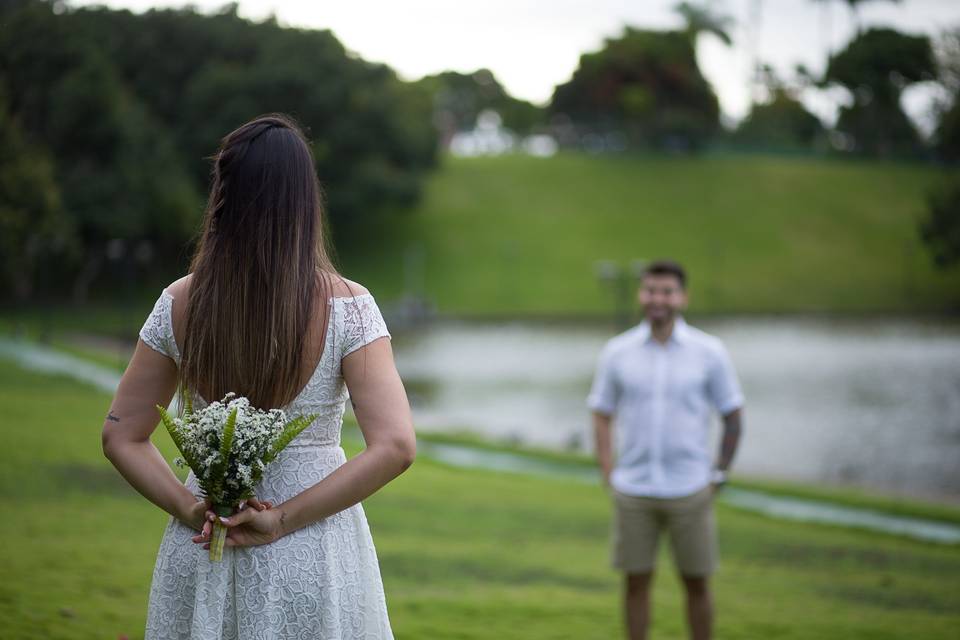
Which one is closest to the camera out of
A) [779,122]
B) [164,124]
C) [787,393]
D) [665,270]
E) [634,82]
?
[665,270]

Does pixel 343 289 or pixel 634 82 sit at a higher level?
pixel 634 82

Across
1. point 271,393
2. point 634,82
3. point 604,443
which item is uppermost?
point 634,82

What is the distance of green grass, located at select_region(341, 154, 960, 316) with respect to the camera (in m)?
52.2

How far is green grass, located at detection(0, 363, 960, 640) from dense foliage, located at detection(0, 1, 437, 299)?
45.4 feet

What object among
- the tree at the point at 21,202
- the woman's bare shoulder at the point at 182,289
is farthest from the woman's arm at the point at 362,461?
the tree at the point at 21,202

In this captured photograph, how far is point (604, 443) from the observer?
616 centimetres

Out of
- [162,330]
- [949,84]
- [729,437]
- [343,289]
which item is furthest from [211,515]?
[949,84]

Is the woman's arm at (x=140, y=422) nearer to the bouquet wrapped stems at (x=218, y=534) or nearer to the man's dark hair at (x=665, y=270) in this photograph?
the bouquet wrapped stems at (x=218, y=534)

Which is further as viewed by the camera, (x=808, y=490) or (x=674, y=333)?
(x=808, y=490)

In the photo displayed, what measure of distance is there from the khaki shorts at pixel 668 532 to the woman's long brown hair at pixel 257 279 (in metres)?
3.58

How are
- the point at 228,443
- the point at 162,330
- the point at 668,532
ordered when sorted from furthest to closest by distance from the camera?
the point at 668,532 < the point at 162,330 < the point at 228,443

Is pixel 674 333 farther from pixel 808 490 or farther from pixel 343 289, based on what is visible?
pixel 808 490

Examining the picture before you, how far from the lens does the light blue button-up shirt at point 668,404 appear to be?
5.77m

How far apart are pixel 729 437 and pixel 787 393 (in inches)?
825
